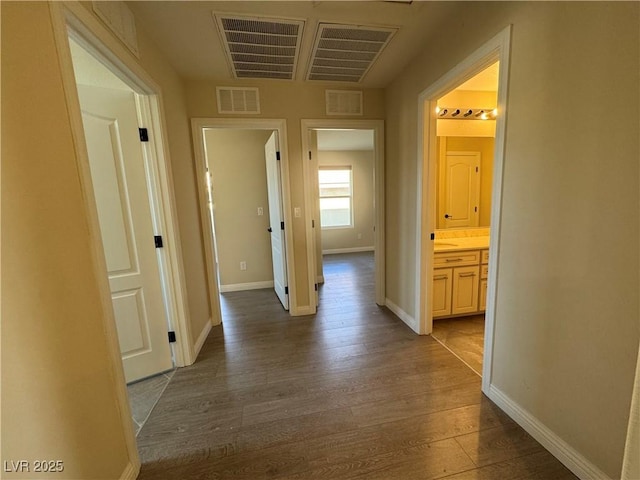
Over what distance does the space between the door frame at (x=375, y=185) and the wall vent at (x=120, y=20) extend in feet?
5.00

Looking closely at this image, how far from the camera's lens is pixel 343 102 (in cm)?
287

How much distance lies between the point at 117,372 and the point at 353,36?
256cm

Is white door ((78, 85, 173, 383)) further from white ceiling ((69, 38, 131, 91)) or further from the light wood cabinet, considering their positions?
the light wood cabinet

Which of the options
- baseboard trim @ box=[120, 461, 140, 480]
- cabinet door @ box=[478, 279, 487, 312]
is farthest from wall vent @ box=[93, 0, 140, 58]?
cabinet door @ box=[478, 279, 487, 312]

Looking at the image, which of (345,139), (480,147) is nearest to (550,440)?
(480,147)

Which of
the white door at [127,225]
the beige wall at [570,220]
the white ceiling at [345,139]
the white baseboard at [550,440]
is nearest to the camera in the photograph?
the beige wall at [570,220]

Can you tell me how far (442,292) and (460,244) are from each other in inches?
23.5

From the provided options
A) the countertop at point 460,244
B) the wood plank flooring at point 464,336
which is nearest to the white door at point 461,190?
the countertop at point 460,244

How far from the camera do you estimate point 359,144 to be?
568 cm

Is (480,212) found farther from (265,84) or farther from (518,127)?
(265,84)

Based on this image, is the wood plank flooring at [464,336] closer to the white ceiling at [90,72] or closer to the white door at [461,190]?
the white door at [461,190]

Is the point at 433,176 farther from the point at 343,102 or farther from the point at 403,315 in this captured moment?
the point at 403,315

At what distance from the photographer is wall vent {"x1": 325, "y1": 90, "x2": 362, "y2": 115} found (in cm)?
283

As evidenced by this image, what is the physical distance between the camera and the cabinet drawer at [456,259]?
2627mm
